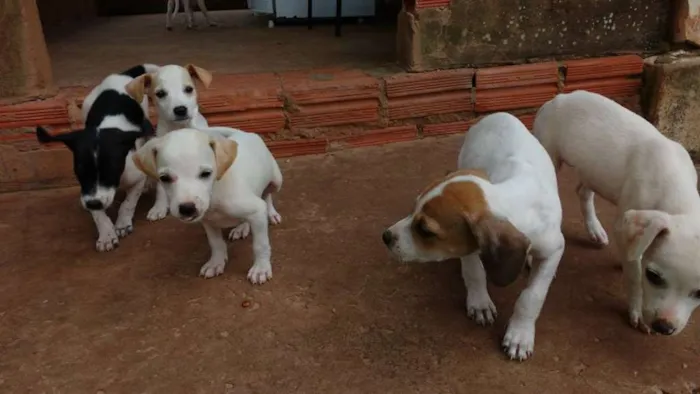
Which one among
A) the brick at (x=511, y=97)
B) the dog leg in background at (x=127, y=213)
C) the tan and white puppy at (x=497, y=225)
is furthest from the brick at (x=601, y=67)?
the dog leg in background at (x=127, y=213)

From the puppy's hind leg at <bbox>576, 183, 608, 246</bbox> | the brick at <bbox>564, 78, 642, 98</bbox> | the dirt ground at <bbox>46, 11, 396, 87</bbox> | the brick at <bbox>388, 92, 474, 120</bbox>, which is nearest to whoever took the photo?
the puppy's hind leg at <bbox>576, 183, 608, 246</bbox>

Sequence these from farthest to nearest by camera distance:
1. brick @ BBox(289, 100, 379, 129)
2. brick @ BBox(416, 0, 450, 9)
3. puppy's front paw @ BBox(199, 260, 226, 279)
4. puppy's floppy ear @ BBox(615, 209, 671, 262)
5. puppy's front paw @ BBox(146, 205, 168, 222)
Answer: brick @ BBox(289, 100, 379, 129), brick @ BBox(416, 0, 450, 9), puppy's front paw @ BBox(146, 205, 168, 222), puppy's front paw @ BBox(199, 260, 226, 279), puppy's floppy ear @ BBox(615, 209, 671, 262)

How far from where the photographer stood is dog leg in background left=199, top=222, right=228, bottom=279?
3.52m

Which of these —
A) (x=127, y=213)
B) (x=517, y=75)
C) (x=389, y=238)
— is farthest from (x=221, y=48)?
(x=389, y=238)

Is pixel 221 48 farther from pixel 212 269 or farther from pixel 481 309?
pixel 481 309

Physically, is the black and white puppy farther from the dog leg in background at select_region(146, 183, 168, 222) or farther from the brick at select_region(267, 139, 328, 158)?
the brick at select_region(267, 139, 328, 158)

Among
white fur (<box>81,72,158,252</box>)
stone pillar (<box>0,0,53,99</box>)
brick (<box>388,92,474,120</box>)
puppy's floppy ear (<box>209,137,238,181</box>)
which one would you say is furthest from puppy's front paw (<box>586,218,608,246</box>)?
stone pillar (<box>0,0,53,99</box>)

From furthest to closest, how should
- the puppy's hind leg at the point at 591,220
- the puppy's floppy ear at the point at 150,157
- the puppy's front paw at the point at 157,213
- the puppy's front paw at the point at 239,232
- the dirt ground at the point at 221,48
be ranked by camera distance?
the dirt ground at the point at 221,48
the puppy's front paw at the point at 157,213
the puppy's front paw at the point at 239,232
the puppy's hind leg at the point at 591,220
the puppy's floppy ear at the point at 150,157

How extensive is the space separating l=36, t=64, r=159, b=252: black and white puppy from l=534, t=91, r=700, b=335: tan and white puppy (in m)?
2.54

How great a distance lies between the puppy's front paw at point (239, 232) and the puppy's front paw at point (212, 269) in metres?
0.40

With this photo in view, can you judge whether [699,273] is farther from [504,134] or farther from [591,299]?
[504,134]

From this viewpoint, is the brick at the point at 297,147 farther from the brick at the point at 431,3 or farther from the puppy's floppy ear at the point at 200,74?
the brick at the point at 431,3

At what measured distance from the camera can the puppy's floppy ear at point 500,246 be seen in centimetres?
240

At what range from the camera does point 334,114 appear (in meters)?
5.03
